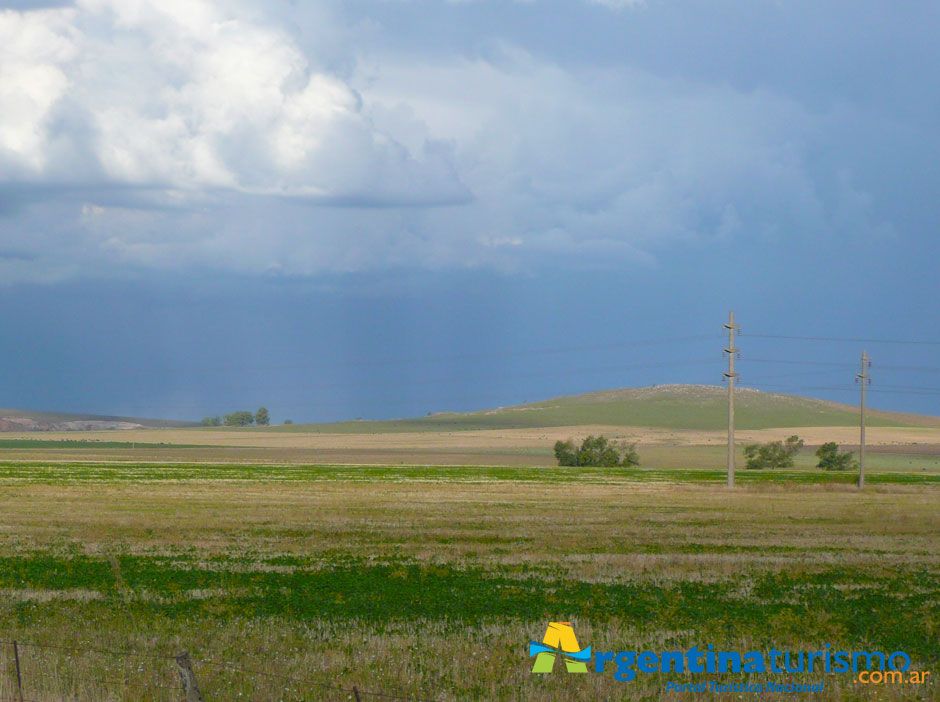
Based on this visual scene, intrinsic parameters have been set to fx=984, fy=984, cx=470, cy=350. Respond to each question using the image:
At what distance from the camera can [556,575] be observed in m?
22.4

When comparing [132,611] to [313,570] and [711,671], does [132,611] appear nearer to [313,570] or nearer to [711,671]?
[313,570]

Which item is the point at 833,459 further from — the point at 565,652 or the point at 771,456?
the point at 565,652

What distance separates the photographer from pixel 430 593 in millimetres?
19594

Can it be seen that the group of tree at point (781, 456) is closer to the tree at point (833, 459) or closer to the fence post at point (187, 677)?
the tree at point (833, 459)

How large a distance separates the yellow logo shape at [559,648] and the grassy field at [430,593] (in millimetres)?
214

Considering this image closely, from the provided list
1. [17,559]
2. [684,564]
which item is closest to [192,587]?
[17,559]

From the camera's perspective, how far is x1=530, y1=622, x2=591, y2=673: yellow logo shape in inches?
526

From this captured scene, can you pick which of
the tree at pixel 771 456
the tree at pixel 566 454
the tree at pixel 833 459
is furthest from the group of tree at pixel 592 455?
the tree at pixel 833 459

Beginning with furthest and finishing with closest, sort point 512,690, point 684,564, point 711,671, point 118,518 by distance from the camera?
point 118,518 < point 684,564 < point 711,671 < point 512,690

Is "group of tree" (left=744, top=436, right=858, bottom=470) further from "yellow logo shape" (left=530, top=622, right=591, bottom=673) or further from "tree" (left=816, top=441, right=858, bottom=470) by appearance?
"yellow logo shape" (left=530, top=622, right=591, bottom=673)

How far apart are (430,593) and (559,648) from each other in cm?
562

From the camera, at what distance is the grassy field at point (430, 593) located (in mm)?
12711

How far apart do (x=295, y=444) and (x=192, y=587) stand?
17006 cm

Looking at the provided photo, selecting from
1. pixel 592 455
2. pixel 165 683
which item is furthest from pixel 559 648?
pixel 592 455
